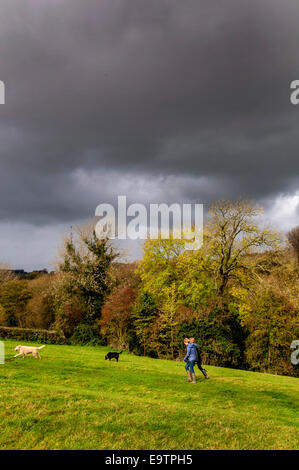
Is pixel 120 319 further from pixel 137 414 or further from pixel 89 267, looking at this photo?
pixel 137 414

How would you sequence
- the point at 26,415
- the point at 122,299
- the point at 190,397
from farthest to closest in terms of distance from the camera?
the point at 122,299 → the point at 190,397 → the point at 26,415

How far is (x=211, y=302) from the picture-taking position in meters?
32.6

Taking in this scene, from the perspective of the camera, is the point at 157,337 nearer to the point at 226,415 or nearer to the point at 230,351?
the point at 230,351

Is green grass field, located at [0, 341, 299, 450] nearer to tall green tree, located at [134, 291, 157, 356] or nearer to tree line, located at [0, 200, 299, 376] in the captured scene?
tree line, located at [0, 200, 299, 376]

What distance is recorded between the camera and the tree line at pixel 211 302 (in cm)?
2947

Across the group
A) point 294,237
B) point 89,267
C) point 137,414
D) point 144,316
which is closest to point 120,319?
point 144,316

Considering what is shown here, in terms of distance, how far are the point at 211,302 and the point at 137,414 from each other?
24.6 meters

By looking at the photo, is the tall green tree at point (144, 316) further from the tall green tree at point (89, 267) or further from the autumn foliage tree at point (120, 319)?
the tall green tree at point (89, 267)

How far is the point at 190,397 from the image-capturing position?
1277 cm

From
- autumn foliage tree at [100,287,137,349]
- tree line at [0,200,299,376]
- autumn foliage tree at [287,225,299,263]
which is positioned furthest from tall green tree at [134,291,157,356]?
autumn foliage tree at [287,225,299,263]

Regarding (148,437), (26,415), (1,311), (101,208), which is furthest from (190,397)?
(1,311)

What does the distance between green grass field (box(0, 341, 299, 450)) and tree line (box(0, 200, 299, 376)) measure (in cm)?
1488

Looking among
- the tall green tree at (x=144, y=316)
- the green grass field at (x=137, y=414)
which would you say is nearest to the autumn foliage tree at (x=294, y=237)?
the tall green tree at (x=144, y=316)
